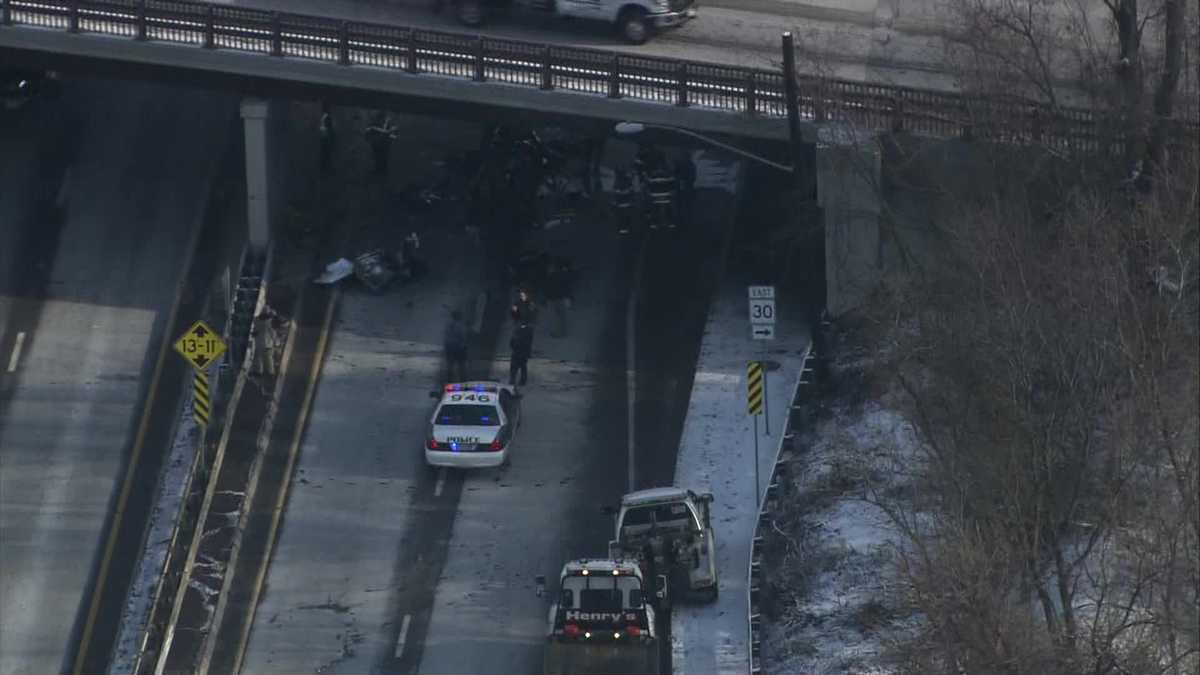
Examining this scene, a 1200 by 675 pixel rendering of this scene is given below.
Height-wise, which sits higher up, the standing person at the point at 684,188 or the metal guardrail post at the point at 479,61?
the metal guardrail post at the point at 479,61

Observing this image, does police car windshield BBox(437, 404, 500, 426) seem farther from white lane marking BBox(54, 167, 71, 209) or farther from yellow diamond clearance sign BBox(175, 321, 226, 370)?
white lane marking BBox(54, 167, 71, 209)

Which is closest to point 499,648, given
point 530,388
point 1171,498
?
point 530,388

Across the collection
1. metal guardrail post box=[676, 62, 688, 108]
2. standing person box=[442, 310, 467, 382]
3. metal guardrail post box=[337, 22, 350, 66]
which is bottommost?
standing person box=[442, 310, 467, 382]

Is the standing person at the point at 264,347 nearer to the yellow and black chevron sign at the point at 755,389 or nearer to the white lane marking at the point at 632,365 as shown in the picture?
the white lane marking at the point at 632,365

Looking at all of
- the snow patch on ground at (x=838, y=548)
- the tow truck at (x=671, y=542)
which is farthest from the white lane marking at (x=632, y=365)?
the tow truck at (x=671, y=542)

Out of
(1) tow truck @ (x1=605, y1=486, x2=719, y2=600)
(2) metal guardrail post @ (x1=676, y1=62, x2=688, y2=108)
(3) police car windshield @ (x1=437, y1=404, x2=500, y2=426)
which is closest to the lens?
(1) tow truck @ (x1=605, y1=486, x2=719, y2=600)

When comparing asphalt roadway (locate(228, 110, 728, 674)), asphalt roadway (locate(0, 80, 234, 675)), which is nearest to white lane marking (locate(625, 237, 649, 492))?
asphalt roadway (locate(228, 110, 728, 674))
